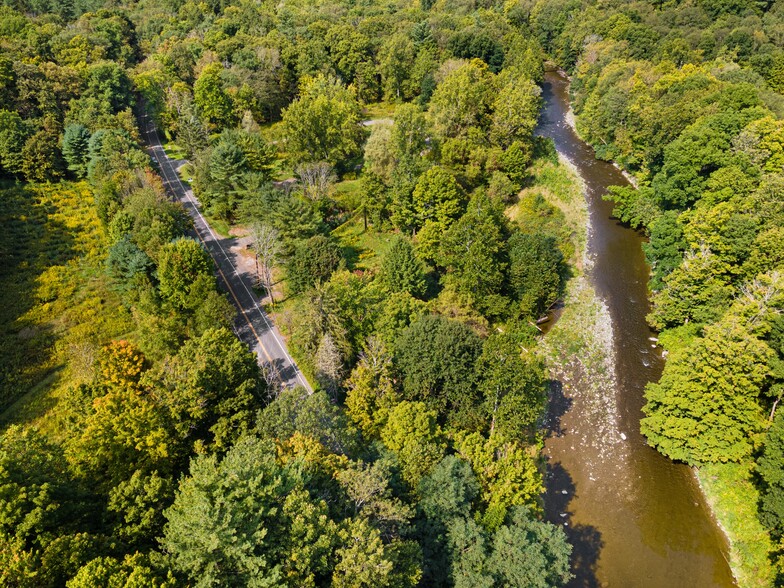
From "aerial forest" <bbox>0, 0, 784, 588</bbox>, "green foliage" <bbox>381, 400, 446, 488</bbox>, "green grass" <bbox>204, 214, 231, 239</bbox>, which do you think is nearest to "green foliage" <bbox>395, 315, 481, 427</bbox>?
"aerial forest" <bbox>0, 0, 784, 588</bbox>

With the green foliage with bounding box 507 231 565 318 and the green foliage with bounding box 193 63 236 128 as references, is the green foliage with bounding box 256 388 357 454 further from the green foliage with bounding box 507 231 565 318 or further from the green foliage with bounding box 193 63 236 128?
the green foliage with bounding box 193 63 236 128

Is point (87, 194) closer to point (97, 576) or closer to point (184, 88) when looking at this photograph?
point (184, 88)

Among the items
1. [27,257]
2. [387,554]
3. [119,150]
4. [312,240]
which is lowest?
[27,257]

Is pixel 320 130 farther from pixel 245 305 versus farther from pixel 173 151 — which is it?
pixel 245 305

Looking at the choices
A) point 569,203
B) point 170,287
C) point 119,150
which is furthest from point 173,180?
point 569,203

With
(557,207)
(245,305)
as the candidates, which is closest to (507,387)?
(245,305)
